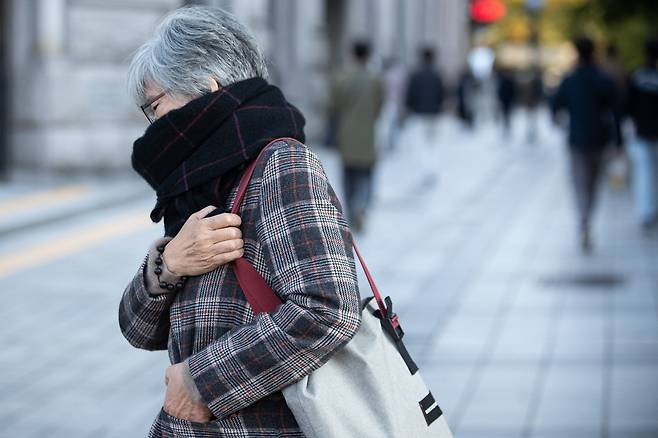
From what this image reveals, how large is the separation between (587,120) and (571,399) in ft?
17.4

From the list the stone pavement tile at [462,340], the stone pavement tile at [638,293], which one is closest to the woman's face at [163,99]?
the stone pavement tile at [462,340]

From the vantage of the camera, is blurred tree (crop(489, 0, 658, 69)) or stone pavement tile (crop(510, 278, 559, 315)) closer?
stone pavement tile (crop(510, 278, 559, 315))

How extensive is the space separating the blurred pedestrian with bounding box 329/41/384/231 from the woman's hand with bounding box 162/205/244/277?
9502mm

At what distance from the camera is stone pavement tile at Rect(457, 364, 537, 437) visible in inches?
220

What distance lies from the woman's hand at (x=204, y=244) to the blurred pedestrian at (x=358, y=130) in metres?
9.50

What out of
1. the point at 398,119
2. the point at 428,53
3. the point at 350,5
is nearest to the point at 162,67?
the point at 428,53

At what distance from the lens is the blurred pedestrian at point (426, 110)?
58.4ft

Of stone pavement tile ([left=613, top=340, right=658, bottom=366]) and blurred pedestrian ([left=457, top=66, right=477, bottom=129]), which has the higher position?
stone pavement tile ([left=613, top=340, right=658, bottom=366])

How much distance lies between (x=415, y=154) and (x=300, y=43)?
5224mm

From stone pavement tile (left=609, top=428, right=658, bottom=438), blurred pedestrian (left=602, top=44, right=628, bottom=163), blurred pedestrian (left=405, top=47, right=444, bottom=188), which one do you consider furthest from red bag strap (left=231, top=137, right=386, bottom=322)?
blurred pedestrian (left=405, top=47, right=444, bottom=188)

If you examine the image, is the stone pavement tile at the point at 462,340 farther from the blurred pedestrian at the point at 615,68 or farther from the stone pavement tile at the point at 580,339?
the blurred pedestrian at the point at 615,68

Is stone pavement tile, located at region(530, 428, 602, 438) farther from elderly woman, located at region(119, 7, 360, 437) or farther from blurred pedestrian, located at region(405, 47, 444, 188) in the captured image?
blurred pedestrian, located at region(405, 47, 444, 188)

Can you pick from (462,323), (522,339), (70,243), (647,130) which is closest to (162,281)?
(522,339)

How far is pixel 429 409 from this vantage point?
236 cm
